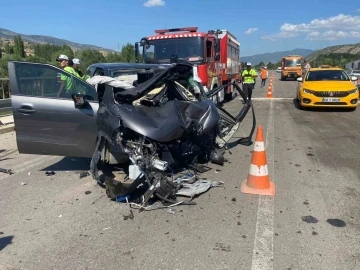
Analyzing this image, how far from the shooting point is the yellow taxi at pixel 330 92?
1077 centimetres

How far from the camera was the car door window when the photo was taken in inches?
184

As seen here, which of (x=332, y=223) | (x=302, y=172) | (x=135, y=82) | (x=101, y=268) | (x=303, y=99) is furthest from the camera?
(x=303, y=99)

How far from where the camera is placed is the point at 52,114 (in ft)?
15.2

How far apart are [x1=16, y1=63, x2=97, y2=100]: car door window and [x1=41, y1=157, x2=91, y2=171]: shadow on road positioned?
50.1 inches

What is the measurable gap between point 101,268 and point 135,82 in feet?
11.7

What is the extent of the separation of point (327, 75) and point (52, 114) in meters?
10.3

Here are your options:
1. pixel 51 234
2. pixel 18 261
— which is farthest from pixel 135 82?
pixel 18 261

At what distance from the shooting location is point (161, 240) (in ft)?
10.2

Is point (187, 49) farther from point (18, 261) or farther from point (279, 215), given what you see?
point (18, 261)

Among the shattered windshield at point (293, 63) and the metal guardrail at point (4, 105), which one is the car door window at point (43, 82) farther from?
the shattered windshield at point (293, 63)

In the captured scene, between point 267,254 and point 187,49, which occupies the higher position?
point 187,49

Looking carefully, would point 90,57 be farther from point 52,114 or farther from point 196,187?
point 196,187

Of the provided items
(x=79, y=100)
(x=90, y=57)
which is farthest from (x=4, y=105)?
(x=90, y=57)

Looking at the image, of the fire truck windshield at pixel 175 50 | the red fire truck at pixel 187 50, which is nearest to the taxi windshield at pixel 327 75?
the red fire truck at pixel 187 50
